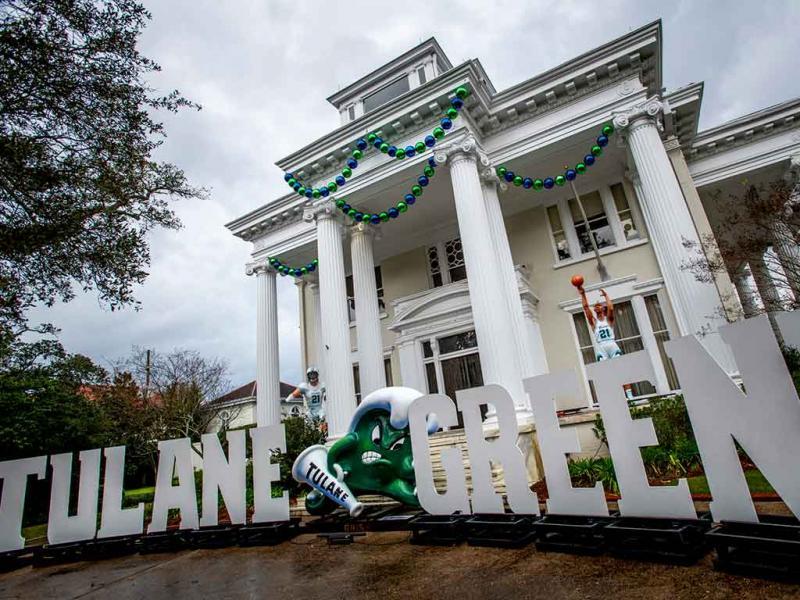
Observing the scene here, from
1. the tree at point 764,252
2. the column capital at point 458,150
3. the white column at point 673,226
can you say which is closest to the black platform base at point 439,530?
the white column at point 673,226

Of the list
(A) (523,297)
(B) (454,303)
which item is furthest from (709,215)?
(B) (454,303)

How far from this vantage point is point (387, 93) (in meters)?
15.1

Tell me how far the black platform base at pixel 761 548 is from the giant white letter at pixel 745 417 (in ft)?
0.33

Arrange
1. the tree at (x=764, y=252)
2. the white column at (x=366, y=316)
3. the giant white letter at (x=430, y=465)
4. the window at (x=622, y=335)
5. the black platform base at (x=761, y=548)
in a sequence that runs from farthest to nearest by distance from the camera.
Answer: the white column at (x=366, y=316)
the window at (x=622, y=335)
the tree at (x=764, y=252)
the giant white letter at (x=430, y=465)
the black platform base at (x=761, y=548)

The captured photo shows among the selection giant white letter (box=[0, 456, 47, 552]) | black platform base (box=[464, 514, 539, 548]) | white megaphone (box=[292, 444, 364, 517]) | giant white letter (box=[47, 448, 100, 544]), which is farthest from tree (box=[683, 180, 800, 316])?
giant white letter (box=[0, 456, 47, 552])

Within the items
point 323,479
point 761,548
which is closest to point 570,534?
point 761,548

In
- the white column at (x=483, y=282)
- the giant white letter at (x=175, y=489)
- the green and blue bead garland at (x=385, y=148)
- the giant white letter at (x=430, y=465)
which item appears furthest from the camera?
the green and blue bead garland at (x=385, y=148)

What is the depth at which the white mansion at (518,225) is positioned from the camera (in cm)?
898

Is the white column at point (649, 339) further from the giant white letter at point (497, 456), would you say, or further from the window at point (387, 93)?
the window at point (387, 93)

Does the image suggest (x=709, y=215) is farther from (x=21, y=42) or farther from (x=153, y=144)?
(x=21, y=42)

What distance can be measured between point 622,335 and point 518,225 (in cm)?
424

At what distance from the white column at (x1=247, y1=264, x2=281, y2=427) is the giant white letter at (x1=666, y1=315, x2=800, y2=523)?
447 inches

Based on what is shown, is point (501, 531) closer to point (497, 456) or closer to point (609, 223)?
point (497, 456)

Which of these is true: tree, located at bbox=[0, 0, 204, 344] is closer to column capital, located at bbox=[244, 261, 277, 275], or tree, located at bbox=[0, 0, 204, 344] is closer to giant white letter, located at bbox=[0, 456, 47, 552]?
giant white letter, located at bbox=[0, 456, 47, 552]
